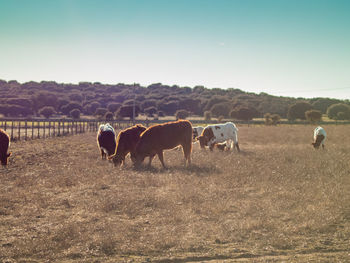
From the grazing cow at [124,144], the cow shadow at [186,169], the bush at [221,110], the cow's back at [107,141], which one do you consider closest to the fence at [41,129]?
the cow's back at [107,141]

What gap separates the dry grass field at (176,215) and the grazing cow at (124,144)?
132 centimetres

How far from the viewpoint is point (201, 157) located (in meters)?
16.3

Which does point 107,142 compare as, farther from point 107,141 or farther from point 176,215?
point 176,215

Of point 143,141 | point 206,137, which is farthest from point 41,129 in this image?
point 143,141

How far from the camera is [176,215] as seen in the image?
7141mm

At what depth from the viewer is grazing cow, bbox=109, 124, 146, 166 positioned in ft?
45.6

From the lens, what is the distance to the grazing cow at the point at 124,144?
45.6 ft

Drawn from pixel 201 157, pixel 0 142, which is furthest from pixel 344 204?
pixel 0 142

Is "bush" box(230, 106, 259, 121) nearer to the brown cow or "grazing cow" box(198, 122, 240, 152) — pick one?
the brown cow

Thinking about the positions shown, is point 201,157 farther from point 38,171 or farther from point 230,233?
point 230,233

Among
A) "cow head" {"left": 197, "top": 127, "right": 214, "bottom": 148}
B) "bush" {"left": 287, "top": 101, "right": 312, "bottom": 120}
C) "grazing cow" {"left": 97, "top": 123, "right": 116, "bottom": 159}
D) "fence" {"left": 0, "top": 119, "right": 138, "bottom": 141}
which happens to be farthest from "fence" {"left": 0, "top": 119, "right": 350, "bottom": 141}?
"bush" {"left": 287, "top": 101, "right": 312, "bottom": 120}

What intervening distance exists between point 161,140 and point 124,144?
172cm

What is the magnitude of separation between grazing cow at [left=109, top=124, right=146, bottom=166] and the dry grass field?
1318 millimetres

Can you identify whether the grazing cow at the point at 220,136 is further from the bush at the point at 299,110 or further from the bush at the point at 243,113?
the bush at the point at 299,110
